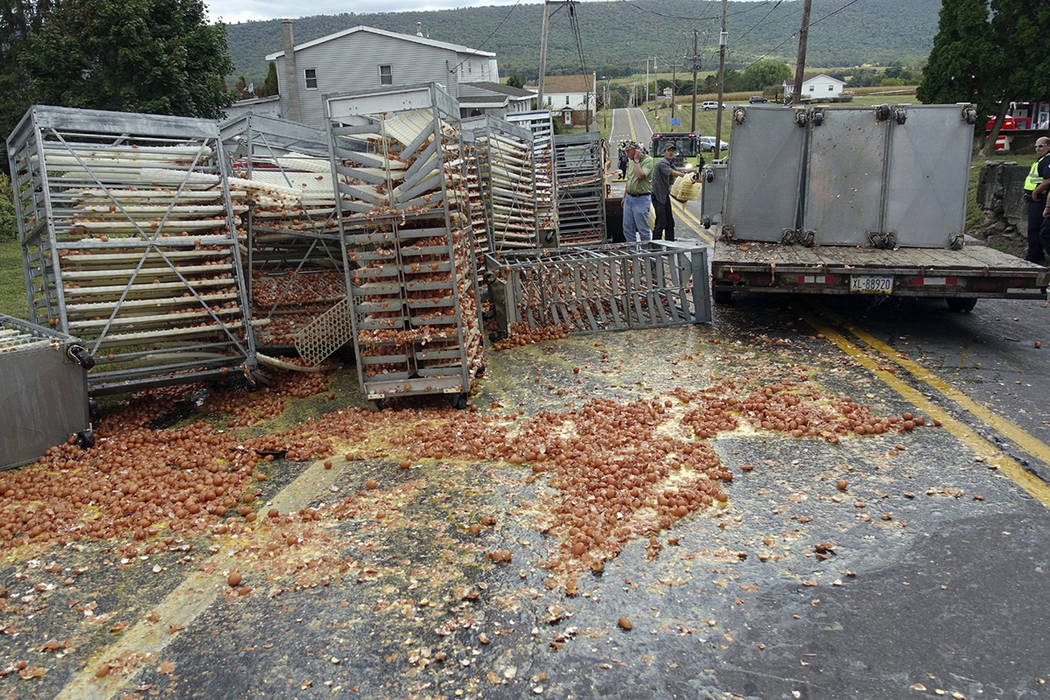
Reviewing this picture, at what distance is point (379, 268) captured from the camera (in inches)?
281

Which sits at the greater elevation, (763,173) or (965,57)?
(965,57)

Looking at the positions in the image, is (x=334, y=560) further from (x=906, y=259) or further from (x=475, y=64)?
(x=475, y=64)

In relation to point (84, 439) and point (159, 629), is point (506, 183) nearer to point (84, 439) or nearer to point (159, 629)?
point (84, 439)

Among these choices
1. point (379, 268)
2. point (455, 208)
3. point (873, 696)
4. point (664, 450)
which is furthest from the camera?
point (455, 208)

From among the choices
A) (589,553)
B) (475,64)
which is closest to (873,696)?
(589,553)

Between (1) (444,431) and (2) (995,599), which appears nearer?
(2) (995,599)

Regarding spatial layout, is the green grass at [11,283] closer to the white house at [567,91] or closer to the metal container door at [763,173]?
the metal container door at [763,173]

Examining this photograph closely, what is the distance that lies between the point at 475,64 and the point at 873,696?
57.9m

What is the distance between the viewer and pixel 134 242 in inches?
289

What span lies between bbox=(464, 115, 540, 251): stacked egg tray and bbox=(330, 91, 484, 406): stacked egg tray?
3855 millimetres

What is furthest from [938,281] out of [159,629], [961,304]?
[159,629]

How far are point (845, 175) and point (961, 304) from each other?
226 cm

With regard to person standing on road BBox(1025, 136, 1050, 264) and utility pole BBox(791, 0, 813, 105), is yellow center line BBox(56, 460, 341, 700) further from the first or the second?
utility pole BBox(791, 0, 813, 105)

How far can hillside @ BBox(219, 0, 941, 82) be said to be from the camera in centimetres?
12912
